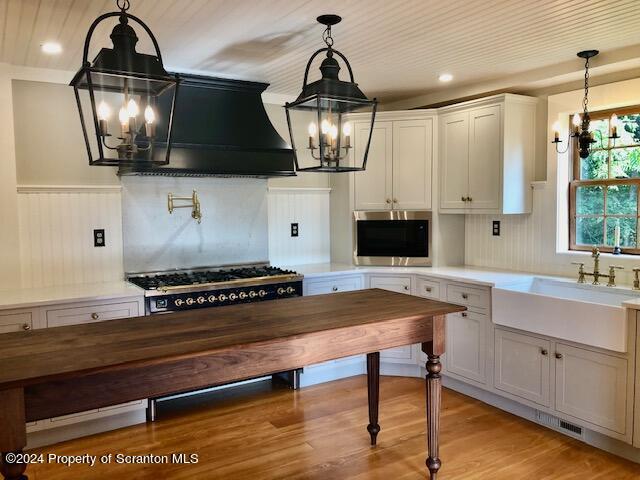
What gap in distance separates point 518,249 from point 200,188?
2.70m

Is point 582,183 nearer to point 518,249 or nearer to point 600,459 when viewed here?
point 518,249

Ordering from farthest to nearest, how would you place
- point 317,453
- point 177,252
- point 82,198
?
1. point 177,252
2. point 82,198
3. point 317,453

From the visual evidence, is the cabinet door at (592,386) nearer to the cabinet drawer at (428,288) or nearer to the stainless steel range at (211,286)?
the cabinet drawer at (428,288)

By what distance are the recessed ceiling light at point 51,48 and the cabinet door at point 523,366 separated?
3.43 m

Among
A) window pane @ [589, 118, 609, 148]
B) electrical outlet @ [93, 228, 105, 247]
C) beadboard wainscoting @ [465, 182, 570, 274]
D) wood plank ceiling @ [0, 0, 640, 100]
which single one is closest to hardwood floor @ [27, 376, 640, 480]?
beadboard wainscoting @ [465, 182, 570, 274]

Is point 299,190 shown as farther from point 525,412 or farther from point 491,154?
point 525,412

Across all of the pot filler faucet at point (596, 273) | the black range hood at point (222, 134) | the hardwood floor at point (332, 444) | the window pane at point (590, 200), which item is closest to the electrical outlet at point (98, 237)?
the black range hood at point (222, 134)

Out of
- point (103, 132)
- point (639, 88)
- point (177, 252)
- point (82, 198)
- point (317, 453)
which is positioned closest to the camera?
point (103, 132)

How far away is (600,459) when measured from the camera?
294cm

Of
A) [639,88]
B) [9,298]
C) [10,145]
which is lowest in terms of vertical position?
[9,298]

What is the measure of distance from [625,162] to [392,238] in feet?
6.24

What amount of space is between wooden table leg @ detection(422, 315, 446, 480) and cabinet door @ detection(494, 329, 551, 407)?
105cm

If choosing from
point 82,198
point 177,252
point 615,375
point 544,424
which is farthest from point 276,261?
point 615,375

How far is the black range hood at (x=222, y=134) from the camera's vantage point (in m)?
3.67
